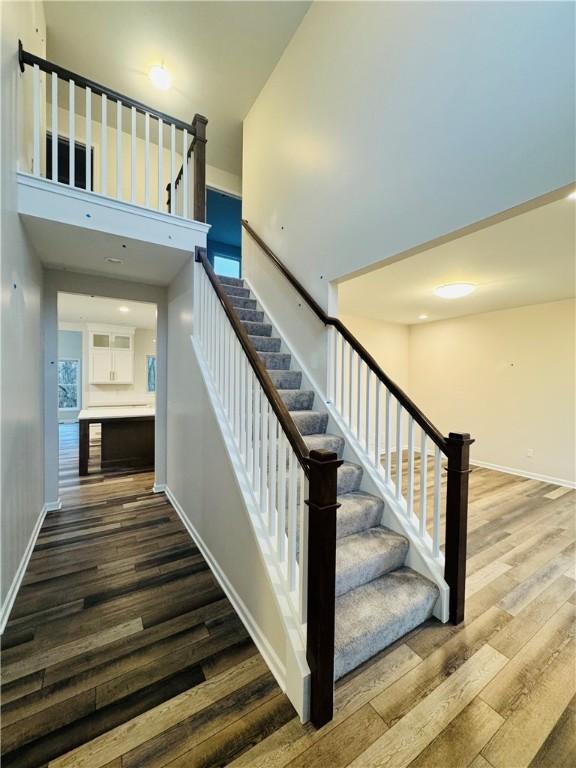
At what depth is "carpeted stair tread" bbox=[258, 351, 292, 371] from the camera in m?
3.23

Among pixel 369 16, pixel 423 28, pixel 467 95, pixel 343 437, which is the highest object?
pixel 369 16

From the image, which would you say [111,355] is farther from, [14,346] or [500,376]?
[500,376]

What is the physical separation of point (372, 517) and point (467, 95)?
2.65 m

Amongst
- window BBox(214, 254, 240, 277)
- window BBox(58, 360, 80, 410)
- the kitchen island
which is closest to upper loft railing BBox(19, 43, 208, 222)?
window BBox(214, 254, 240, 277)

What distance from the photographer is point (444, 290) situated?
3602 mm

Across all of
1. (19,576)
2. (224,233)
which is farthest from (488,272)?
(224,233)

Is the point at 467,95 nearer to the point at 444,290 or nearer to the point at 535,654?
the point at 444,290

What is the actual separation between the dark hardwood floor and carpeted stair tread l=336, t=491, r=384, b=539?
0.82 meters

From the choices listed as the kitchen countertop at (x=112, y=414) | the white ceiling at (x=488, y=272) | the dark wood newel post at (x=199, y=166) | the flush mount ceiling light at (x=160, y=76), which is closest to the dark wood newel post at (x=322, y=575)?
the white ceiling at (x=488, y=272)

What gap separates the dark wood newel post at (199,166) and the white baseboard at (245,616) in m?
2.90

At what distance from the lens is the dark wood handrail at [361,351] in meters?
1.92

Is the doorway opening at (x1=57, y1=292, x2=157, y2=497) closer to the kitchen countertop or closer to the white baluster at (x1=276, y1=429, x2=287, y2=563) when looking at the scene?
the kitchen countertop

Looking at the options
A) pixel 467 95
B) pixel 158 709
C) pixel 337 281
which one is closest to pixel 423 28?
pixel 467 95

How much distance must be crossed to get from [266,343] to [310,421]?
1.13 metres
